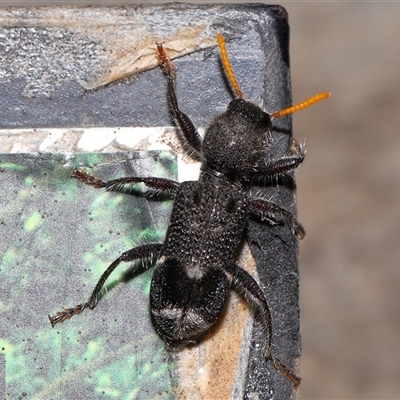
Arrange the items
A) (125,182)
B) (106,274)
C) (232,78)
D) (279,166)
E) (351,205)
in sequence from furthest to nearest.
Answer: (351,205)
(279,166)
(232,78)
(125,182)
(106,274)

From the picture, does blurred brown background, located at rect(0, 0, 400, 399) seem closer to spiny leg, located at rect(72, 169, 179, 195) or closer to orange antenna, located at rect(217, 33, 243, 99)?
orange antenna, located at rect(217, 33, 243, 99)

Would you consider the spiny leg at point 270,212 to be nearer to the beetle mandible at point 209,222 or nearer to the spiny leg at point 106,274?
the beetle mandible at point 209,222

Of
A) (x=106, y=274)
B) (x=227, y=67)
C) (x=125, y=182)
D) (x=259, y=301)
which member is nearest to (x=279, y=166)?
(x=227, y=67)

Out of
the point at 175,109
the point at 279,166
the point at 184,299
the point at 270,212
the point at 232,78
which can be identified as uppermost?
the point at 232,78

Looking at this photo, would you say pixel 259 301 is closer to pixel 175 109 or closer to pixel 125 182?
pixel 125 182

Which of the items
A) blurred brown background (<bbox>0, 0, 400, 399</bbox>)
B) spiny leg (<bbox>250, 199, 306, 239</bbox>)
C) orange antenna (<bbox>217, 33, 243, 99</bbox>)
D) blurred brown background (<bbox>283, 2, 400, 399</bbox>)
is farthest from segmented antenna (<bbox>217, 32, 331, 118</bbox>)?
blurred brown background (<bbox>283, 2, 400, 399</bbox>)

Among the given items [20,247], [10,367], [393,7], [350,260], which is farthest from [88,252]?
[393,7]

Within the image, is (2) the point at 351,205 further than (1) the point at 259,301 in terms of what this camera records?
Yes
